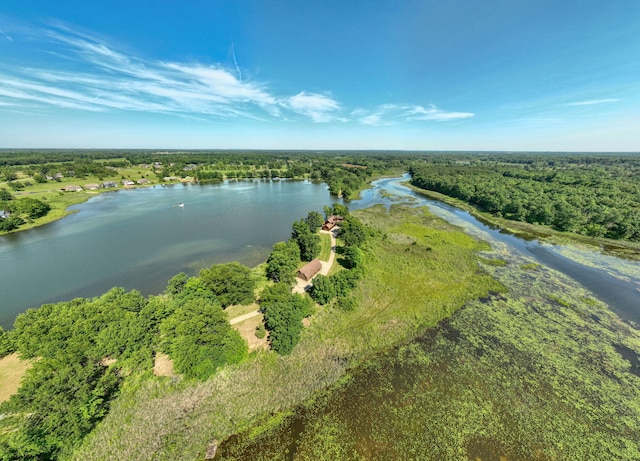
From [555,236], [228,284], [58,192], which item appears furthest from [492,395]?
[58,192]

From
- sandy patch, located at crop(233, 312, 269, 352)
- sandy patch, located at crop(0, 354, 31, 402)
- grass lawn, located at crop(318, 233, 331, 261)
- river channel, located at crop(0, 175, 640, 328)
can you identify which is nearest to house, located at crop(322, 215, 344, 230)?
grass lawn, located at crop(318, 233, 331, 261)

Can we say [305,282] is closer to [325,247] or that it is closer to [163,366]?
[325,247]

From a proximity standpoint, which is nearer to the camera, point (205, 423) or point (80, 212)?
point (205, 423)

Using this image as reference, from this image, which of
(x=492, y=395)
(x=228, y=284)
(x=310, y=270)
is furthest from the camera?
(x=310, y=270)

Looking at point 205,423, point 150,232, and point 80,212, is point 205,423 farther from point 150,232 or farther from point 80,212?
point 80,212

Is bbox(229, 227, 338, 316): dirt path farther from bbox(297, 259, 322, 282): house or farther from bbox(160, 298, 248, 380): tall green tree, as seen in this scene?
bbox(160, 298, 248, 380): tall green tree

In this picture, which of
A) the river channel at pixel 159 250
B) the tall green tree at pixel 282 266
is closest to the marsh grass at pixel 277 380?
the tall green tree at pixel 282 266

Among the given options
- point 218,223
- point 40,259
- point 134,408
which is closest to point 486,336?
point 134,408

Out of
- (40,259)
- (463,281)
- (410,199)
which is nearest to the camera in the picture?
(463,281)
